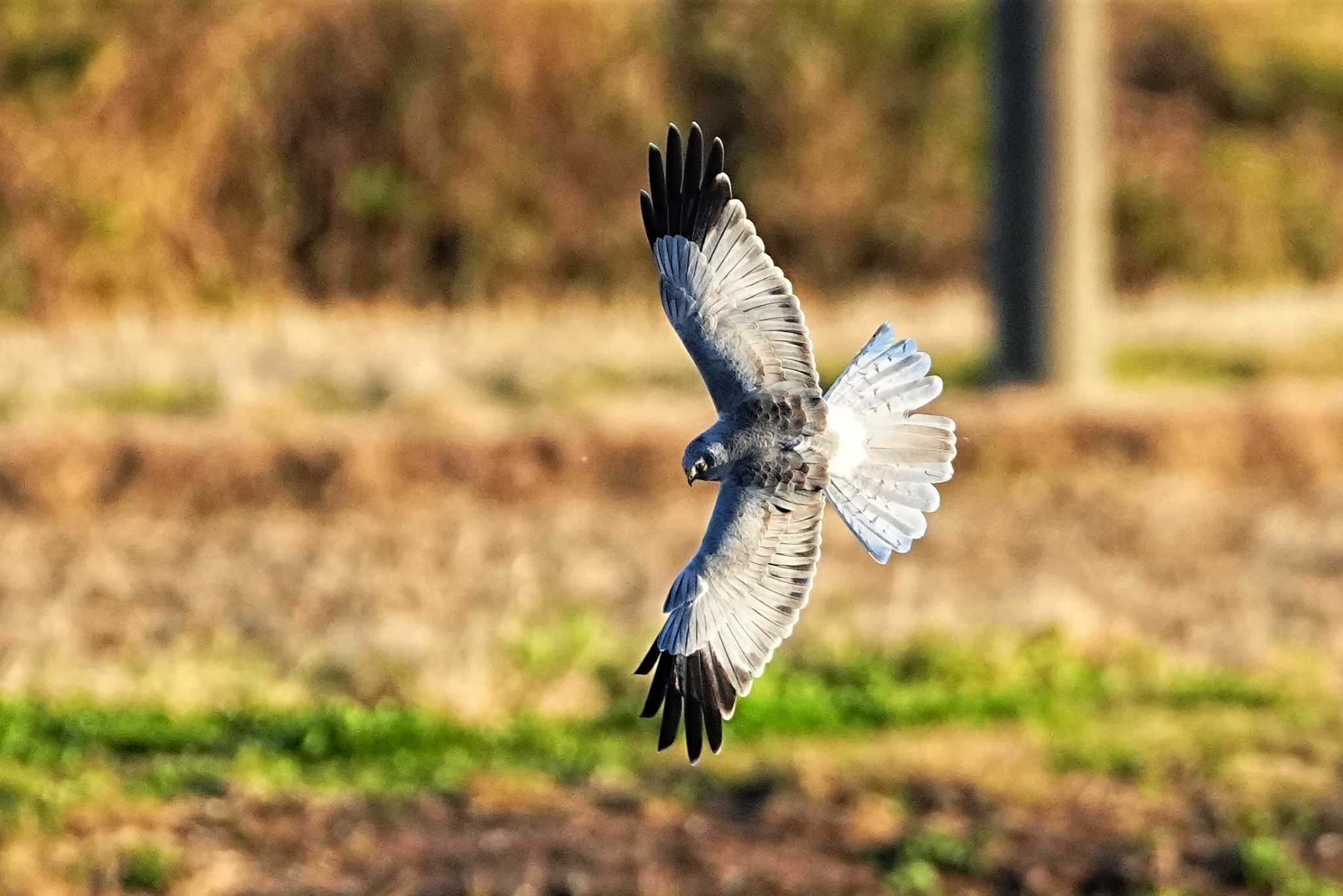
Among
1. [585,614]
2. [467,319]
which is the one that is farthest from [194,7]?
[585,614]

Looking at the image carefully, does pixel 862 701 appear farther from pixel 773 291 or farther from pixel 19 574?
pixel 773 291

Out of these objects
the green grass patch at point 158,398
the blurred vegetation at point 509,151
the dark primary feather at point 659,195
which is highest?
the blurred vegetation at point 509,151

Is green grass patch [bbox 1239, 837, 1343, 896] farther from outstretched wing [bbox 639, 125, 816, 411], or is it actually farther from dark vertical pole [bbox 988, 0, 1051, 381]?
dark vertical pole [bbox 988, 0, 1051, 381]

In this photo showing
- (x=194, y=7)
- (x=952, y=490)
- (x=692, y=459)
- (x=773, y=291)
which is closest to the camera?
(x=692, y=459)

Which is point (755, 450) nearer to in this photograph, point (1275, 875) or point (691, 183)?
point (691, 183)

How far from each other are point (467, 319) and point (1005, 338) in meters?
3.42

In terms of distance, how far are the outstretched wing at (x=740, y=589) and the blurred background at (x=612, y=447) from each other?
3289 mm

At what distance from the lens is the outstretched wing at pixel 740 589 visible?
2174 millimetres

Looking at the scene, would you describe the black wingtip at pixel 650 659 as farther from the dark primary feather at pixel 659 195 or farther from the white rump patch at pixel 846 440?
Result: the dark primary feather at pixel 659 195

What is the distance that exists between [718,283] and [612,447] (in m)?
7.34

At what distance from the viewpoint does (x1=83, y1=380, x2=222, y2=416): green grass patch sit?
998 cm

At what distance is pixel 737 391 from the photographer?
215 cm

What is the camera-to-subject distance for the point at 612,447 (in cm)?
967

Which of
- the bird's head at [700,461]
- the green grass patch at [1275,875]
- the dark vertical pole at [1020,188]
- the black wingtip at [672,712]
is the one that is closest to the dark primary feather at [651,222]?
the bird's head at [700,461]
